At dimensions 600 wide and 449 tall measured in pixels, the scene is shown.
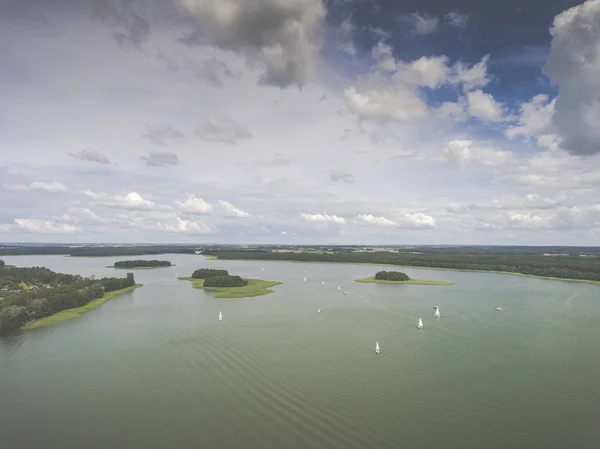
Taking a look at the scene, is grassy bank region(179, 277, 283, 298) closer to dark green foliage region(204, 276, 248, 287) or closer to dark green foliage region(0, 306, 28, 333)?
dark green foliage region(204, 276, 248, 287)

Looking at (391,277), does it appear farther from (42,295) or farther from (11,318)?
(11,318)

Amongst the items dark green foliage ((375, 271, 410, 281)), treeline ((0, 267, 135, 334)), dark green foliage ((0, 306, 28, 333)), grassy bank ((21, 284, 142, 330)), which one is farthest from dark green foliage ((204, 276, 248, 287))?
dark green foliage ((0, 306, 28, 333))

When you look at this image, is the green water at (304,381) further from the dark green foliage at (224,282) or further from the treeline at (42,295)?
the dark green foliage at (224,282)

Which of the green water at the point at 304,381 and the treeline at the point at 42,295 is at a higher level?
the treeline at the point at 42,295

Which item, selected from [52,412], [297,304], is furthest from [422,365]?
[297,304]

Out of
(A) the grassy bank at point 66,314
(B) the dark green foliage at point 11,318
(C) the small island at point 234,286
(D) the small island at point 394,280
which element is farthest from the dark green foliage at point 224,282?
(B) the dark green foliage at point 11,318

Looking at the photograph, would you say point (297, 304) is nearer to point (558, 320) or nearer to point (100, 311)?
point (100, 311)
